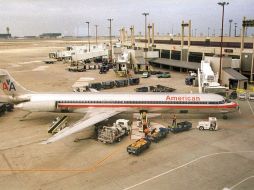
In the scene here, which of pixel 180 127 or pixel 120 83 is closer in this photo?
pixel 180 127

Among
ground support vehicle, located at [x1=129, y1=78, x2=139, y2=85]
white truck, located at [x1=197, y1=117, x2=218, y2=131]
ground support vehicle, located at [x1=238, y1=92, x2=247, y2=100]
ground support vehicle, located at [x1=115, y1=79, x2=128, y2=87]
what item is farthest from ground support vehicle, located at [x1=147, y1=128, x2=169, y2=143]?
ground support vehicle, located at [x1=129, y1=78, x2=139, y2=85]

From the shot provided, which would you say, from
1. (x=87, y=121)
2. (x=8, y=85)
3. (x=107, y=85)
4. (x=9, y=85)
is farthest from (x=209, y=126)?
(x=107, y=85)

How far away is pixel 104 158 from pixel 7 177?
9280 millimetres

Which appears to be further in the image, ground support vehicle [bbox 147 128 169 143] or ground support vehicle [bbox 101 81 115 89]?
ground support vehicle [bbox 101 81 115 89]

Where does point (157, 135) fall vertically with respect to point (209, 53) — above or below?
below

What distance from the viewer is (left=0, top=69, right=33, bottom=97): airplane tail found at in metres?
40.8

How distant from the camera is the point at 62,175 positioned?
1019 inches

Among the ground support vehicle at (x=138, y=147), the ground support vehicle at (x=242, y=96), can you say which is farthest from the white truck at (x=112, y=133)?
the ground support vehicle at (x=242, y=96)

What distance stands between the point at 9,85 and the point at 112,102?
49.3 ft

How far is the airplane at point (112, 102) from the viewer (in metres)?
40.1

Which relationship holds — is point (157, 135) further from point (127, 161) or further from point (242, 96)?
point (242, 96)

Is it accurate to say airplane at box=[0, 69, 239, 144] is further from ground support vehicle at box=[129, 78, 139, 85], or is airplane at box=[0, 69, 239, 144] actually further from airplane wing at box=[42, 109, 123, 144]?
ground support vehicle at box=[129, 78, 139, 85]

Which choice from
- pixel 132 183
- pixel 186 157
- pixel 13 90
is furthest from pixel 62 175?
pixel 13 90

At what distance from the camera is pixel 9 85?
134ft
